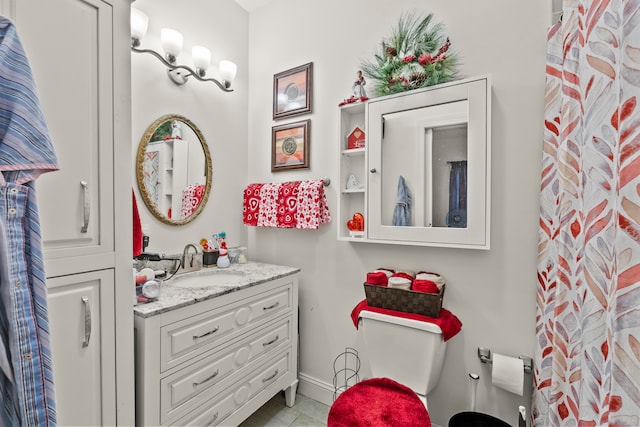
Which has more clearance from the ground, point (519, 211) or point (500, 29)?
point (500, 29)

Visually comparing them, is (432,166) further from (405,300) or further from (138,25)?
(138,25)

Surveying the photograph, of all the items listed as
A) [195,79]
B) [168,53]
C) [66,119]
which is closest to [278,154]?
[195,79]

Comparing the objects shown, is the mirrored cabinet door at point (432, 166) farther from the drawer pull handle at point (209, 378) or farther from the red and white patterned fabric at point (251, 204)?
the drawer pull handle at point (209, 378)

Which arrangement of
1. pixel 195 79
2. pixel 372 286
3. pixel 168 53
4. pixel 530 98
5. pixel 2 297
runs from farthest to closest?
pixel 195 79
pixel 168 53
pixel 372 286
pixel 530 98
pixel 2 297

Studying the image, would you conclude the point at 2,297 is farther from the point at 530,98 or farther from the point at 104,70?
the point at 530,98

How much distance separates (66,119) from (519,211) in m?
1.83

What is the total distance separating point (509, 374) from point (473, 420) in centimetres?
28

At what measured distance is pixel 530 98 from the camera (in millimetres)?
1408

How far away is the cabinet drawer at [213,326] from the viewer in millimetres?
1265

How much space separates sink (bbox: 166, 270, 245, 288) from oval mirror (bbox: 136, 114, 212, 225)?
0.35 metres

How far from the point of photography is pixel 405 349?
144cm

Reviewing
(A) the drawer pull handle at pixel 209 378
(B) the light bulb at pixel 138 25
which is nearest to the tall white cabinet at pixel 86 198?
(A) the drawer pull handle at pixel 209 378

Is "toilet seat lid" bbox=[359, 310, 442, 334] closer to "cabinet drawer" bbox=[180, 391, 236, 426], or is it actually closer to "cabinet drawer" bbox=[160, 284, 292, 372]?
"cabinet drawer" bbox=[160, 284, 292, 372]

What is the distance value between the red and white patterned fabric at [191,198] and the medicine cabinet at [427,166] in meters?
0.96
